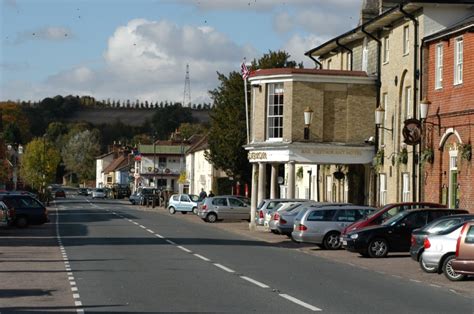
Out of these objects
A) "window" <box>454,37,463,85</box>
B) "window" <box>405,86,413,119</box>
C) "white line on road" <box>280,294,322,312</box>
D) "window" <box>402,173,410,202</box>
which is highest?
"window" <box>454,37,463,85</box>

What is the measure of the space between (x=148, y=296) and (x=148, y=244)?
57.3ft

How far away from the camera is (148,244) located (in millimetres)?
35906

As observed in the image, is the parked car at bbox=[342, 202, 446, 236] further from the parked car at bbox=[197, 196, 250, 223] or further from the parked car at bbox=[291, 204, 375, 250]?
the parked car at bbox=[197, 196, 250, 223]

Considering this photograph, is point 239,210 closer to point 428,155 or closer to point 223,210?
point 223,210

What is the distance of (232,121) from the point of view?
70312 millimetres

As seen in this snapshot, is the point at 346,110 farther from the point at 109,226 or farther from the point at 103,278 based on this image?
the point at 103,278

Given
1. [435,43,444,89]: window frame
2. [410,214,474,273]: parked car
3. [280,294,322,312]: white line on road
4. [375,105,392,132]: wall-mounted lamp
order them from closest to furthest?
[280,294,322,312]: white line on road → [410,214,474,273]: parked car → [435,43,444,89]: window frame → [375,105,392,132]: wall-mounted lamp

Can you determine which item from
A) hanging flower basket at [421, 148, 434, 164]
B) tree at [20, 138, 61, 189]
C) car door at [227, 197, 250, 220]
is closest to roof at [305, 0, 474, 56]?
hanging flower basket at [421, 148, 434, 164]

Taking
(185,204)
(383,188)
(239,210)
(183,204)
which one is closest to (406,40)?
(383,188)

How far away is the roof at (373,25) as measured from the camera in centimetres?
4162

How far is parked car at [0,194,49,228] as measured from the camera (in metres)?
50.5

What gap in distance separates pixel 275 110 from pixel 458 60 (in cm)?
1194

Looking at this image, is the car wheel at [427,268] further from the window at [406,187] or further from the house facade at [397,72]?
the window at [406,187]

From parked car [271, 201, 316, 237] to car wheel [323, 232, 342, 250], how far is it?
16.8ft
